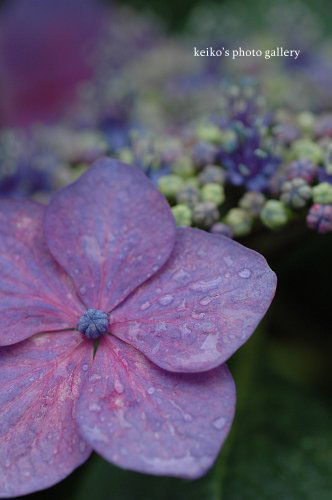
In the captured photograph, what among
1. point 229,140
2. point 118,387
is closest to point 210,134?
point 229,140

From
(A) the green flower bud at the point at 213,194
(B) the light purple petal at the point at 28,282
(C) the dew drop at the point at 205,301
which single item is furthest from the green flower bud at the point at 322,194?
(B) the light purple petal at the point at 28,282

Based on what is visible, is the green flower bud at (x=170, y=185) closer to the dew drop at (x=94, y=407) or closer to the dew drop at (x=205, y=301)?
the dew drop at (x=205, y=301)

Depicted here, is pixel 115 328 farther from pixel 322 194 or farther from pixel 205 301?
pixel 322 194

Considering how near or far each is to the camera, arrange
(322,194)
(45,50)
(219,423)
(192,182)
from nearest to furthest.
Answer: (219,423)
(322,194)
(192,182)
(45,50)

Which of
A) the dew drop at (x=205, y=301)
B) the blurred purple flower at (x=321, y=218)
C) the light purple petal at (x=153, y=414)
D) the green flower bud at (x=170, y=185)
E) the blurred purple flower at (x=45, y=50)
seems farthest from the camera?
the blurred purple flower at (x=45, y=50)

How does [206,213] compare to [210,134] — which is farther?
[210,134]

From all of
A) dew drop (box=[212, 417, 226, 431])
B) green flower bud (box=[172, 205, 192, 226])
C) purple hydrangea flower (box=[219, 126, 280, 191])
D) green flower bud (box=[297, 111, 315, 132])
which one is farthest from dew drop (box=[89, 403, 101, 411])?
green flower bud (box=[297, 111, 315, 132])
